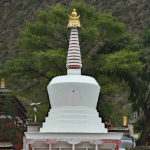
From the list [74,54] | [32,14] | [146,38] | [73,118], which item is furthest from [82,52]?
[32,14]

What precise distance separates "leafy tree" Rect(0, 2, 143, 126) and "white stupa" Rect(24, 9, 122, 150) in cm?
653

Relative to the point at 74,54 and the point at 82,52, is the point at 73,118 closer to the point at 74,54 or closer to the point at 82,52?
the point at 74,54

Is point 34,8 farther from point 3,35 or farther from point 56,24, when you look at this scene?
point 56,24

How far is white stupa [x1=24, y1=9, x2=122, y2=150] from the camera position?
1455 cm

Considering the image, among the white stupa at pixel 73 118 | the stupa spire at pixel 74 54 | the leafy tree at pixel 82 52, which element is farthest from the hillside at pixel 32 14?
the white stupa at pixel 73 118

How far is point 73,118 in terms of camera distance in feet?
49.3

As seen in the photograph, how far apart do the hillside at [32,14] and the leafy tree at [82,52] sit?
142ft

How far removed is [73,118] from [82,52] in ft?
34.2

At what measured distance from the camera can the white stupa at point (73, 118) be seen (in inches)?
573

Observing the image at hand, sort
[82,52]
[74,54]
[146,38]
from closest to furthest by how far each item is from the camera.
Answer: [74,54] → [82,52] → [146,38]

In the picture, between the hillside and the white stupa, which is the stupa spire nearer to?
the white stupa

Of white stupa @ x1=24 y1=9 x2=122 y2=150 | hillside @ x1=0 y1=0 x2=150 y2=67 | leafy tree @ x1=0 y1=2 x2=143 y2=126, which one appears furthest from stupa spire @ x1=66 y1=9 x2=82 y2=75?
hillside @ x1=0 y1=0 x2=150 y2=67

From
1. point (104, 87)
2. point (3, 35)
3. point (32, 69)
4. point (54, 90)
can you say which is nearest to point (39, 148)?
point (54, 90)

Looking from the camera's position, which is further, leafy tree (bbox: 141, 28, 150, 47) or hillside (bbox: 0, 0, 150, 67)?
hillside (bbox: 0, 0, 150, 67)
